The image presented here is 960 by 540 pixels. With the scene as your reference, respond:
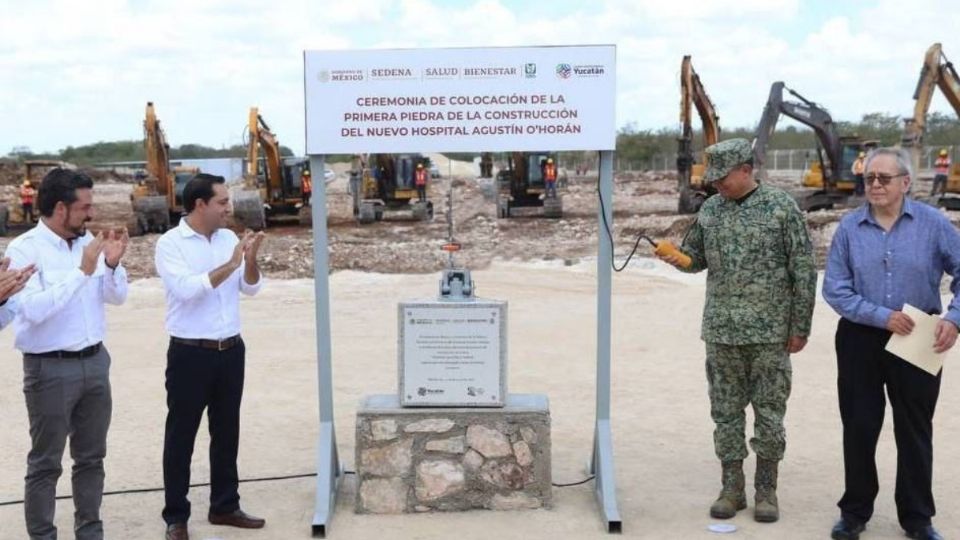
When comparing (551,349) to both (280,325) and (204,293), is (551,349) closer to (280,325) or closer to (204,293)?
(280,325)

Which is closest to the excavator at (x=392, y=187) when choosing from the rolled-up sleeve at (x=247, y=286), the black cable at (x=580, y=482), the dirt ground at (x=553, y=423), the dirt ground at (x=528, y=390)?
the dirt ground at (x=528, y=390)

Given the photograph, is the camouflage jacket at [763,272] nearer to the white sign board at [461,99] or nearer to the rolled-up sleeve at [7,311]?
the white sign board at [461,99]

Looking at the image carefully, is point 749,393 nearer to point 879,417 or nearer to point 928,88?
point 879,417

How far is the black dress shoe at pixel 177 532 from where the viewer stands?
4.91m

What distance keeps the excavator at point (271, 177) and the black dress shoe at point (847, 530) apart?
2125 cm

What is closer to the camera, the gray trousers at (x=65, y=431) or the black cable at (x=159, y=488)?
the gray trousers at (x=65, y=431)

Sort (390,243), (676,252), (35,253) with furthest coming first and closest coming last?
(390,243), (676,252), (35,253)

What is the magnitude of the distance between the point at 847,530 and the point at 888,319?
108 cm

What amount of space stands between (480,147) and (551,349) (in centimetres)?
495

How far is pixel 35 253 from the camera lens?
14.2ft

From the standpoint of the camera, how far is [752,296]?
487cm

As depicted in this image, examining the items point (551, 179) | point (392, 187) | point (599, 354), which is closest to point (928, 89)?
point (551, 179)

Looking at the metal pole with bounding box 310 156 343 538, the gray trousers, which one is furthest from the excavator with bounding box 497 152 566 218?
Answer: the gray trousers

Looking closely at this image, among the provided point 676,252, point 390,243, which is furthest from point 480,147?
point 390,243
